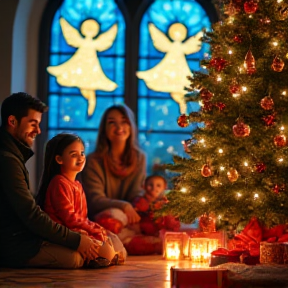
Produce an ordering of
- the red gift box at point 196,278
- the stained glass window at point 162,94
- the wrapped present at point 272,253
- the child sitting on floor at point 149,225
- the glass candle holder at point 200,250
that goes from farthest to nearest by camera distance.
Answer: the stained glass window at point 162,94, the child sitting on floor at point 149,225, the glass candle holder at point 200,250, the wrapped present at point 272,253, the red gift box at point 196,278

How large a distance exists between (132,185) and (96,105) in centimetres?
159

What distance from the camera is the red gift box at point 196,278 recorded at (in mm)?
2980

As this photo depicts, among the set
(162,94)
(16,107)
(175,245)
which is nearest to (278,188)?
(175,245)

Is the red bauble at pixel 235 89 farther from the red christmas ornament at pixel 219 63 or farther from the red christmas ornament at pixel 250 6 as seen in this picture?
the red christmas ornament at pixel 250 6

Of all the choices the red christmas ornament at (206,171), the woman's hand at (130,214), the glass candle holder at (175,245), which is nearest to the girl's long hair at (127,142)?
the woman's hand at (130,214)

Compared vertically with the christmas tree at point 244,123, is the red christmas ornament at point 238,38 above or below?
above

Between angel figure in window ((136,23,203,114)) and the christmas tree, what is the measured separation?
8.03 feet

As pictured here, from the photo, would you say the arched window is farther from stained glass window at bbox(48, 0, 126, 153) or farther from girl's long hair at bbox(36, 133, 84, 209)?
girl's long hair at bbox(36, 133, 84, 209)

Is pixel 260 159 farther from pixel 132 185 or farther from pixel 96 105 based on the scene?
pixel 96 105

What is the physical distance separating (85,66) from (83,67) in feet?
0.07

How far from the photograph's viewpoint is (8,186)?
12.2 feet

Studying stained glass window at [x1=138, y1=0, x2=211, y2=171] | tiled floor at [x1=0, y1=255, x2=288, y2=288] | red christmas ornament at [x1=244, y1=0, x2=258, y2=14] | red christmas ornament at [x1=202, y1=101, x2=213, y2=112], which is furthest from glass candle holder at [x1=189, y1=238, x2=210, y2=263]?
stained glass window at [x1=138, y1=0, x2=211, y2=171]

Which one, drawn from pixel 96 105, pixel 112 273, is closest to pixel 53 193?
pixel 112 273

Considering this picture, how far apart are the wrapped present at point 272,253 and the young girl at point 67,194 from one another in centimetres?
80
